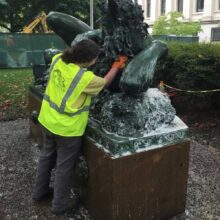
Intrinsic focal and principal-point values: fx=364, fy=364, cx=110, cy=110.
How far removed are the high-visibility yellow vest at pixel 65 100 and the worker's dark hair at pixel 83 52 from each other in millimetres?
64

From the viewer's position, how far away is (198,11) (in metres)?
44.0

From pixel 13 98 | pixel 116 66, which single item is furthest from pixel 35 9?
pixel 116 66

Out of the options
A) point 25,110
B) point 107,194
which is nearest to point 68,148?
point 107,194

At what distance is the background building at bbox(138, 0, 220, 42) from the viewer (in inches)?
Answer: 1594

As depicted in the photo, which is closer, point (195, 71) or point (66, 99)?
point (66, 99)

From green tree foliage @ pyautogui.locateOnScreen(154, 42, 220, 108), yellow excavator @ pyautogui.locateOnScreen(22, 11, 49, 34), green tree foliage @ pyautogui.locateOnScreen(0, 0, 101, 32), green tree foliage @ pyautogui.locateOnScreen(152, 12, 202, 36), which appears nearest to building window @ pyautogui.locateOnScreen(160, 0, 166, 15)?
green tree foliage @ pyautogui.locateOnScreen(152, 12, 202, 36)

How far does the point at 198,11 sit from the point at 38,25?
25701 mm

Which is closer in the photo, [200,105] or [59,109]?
[59,109]

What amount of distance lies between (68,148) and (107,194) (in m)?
0.52

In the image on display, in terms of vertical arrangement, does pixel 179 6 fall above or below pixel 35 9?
above

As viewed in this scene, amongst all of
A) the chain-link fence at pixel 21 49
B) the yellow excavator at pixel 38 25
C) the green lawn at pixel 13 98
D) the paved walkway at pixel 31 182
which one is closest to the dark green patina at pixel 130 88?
the paved walkway at pixel 31 182

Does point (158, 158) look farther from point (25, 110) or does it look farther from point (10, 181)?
point (25, 110)

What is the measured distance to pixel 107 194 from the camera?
9.66 feet

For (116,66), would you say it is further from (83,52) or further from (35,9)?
(35,9)
